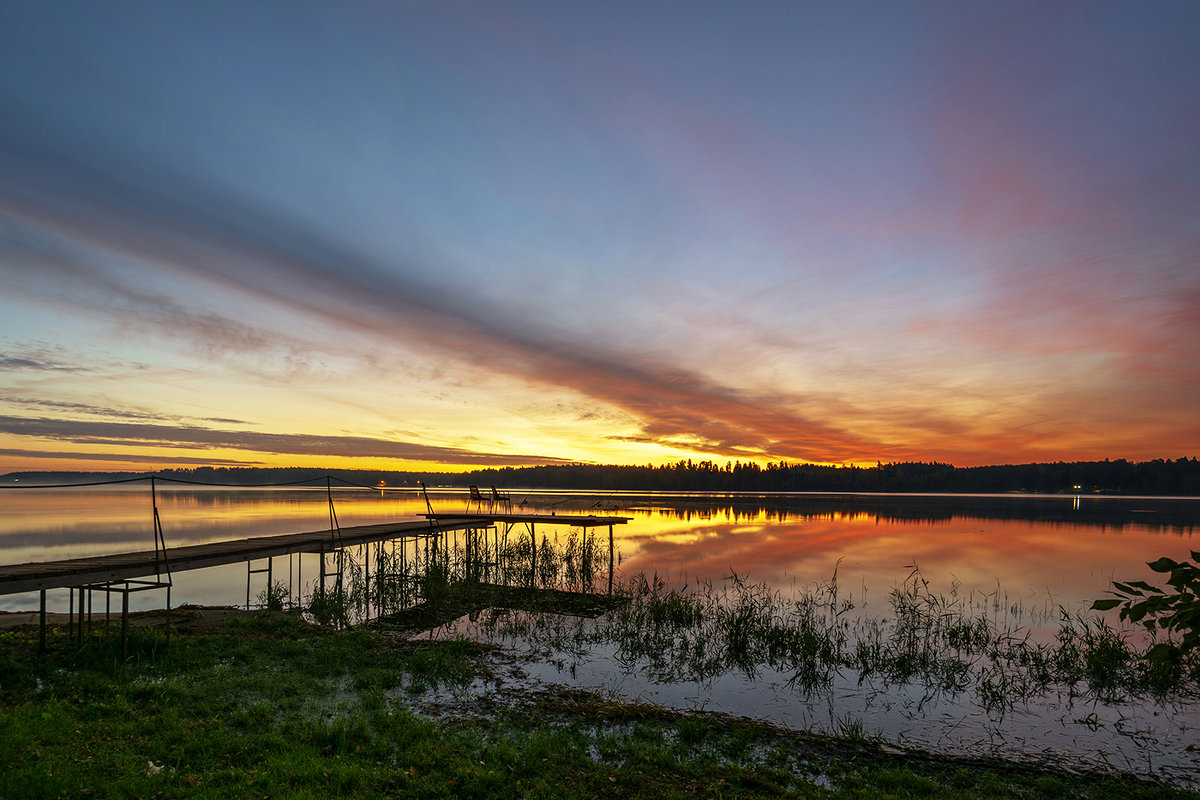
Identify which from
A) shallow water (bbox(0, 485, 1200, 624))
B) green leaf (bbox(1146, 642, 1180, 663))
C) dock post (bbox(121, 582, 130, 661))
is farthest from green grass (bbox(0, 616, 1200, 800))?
shallow water (bbox(0, 485, 1200, 624))

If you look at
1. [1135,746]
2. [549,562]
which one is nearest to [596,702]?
[1135,746]

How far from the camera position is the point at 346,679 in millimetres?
11445

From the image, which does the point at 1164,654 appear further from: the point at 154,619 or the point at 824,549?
the point at 824,549

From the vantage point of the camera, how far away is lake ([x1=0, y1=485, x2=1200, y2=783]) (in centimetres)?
1050

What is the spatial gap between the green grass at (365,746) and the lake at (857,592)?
118 cm

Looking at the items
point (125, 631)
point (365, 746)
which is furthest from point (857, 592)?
point (125, 631)

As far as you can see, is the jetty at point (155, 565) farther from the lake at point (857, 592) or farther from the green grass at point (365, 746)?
the lake at point (857, 592)

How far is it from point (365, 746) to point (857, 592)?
19.5 metres

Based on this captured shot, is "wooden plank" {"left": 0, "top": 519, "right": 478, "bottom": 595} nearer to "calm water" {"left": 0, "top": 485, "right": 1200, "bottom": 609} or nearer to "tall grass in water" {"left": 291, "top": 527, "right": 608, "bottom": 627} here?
"tall grass in water" {"left": 291, "top": 527, "right": 608, "bottom": 627}

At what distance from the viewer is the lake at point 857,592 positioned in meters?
10.5

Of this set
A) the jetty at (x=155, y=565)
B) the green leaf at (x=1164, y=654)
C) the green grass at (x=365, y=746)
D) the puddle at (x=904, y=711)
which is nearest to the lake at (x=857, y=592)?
the puddle at (x=904, y=711)

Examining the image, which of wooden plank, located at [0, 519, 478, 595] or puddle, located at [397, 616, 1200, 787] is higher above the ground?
wooden plank, located at [0, 519, 478, 595]

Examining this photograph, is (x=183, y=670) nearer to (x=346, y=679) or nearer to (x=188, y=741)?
(x=346, y=679)

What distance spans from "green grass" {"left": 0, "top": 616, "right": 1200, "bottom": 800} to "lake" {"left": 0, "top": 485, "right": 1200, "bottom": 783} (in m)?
1.18
